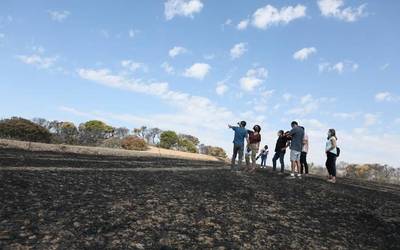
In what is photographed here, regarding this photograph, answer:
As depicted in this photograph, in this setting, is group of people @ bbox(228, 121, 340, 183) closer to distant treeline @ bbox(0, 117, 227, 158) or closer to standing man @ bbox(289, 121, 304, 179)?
standing man @ bbox(289, 121, 304, 179)

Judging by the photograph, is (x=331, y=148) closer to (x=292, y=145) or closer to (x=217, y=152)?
(x=292, y=145)

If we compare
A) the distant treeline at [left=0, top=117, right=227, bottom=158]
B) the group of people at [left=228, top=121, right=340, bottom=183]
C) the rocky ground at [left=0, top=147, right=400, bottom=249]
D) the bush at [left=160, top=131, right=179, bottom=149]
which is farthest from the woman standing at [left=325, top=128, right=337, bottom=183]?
the bush at [left=160, top=131, right=179, bottom=149]

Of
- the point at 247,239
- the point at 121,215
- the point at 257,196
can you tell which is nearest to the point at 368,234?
the point at 247,239

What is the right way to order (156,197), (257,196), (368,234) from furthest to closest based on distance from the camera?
(257,196), (156,197), (368,234)

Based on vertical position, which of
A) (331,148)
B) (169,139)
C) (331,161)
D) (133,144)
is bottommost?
(331,161)

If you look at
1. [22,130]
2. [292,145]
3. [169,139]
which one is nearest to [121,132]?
[169,139]

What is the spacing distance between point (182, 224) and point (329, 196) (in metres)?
6.14

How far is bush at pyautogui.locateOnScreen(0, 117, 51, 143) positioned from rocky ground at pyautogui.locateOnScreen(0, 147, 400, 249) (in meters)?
32.8

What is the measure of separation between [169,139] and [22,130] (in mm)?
37896

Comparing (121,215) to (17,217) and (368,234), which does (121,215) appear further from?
(368,234)

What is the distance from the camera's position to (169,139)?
77.3 metres

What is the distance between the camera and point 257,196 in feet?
35.0

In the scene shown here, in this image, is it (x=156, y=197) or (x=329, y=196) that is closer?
(x=156, y=197)

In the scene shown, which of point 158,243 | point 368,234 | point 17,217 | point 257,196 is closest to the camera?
point 158,243
